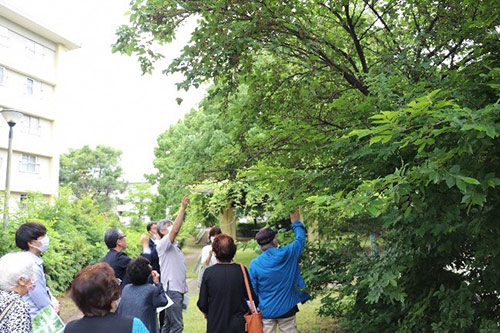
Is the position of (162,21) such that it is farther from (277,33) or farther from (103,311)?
(103,311)

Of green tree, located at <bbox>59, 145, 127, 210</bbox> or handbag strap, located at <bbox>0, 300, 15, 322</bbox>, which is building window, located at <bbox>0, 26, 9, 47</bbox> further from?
handbag strap, located at <bbox>0, 300, 15, 322</bbox>

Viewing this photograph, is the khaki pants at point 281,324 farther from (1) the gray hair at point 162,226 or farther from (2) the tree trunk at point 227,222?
(2) the tree trunk at point 227,222

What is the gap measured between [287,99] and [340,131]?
1827mm

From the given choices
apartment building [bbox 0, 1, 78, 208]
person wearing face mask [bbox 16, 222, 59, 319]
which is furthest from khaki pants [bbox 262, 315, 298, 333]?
apartment building [bbox 0, 1, 78, 208]

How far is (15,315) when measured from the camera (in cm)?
295

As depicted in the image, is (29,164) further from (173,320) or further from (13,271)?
(13,271)

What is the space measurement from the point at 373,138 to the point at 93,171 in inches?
2227

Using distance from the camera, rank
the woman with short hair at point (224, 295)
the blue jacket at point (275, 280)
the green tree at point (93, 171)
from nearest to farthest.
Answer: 1. the woman with short hair at point (224, 295)
2. the blue jacket at point (275, 280)
3. the green tree at point (93, 171)

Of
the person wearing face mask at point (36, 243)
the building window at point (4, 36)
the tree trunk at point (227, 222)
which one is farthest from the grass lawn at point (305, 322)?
the building window at point (4, 36)

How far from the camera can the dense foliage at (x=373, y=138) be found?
11.0ft

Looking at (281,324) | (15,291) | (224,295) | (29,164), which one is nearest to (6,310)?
(15,291)

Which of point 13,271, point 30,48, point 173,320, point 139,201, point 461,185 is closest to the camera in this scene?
point 461,185

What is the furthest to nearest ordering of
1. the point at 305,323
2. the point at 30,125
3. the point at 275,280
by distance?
the point at 30,125, the point at 305,323, the point at 275,280

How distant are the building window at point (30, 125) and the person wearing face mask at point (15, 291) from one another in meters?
31.6
